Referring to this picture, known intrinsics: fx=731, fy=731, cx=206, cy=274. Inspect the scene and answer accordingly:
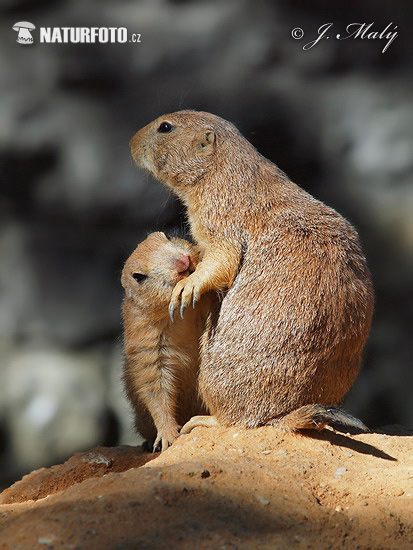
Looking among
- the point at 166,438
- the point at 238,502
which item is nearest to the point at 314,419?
the point at 238,502

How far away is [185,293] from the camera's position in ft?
12.8

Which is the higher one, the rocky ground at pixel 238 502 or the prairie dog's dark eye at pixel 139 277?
the prairie dog's dark eye at pixel 139 277

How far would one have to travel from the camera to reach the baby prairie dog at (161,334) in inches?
168

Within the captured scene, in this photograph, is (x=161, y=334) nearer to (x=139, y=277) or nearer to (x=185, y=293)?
(x=139, y=277)

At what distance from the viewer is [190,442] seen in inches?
151

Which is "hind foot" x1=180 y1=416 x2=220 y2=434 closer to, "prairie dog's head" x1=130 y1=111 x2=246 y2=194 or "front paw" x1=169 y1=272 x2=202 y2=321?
"front paw" x1=169 y1=272 x2=202 y2=321

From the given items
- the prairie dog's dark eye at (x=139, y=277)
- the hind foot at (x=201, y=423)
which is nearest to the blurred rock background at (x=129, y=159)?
the prairie dog's dark eye at (x=139, y=277)

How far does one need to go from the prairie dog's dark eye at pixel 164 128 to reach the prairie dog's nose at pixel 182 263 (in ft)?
2.65

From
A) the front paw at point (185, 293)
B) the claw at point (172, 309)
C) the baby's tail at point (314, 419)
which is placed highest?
the front paw at point (185, 293)

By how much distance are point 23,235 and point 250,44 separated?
2186 mm

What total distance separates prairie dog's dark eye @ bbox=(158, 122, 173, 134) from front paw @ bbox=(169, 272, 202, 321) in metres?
1.02

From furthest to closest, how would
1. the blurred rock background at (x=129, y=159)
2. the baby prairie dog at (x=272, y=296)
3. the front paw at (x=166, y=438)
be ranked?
the blurred rock background at (x=129, y=159), the front paw at (x=166, y=438), the baby prairie dog at (x=272, y=296)

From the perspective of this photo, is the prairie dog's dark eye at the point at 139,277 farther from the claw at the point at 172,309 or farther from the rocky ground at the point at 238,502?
the rocky ground at the point at 238,502

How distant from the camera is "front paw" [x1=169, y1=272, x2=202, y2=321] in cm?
389
